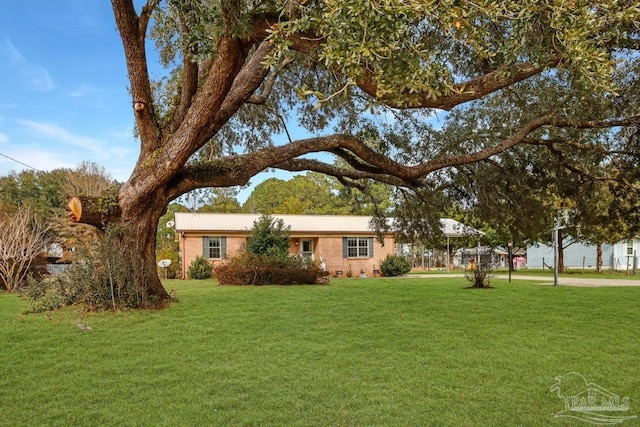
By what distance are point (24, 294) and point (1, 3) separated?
25.9 ft

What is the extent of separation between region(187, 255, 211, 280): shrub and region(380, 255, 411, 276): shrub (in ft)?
30.3

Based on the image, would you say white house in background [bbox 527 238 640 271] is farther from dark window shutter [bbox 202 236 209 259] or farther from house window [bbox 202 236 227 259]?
dark window shutter [bbox 202 236 209 259]

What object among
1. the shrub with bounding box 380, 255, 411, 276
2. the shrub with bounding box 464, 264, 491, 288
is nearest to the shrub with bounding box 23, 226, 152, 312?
the shrub with bounding box 464, 264, 491, 288

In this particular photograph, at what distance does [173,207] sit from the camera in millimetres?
40094

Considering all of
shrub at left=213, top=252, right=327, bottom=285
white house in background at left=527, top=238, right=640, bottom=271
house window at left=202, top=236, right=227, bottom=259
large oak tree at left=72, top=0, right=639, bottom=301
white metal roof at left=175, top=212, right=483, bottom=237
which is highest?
large oak tree at left=72, top=0, right=639, bottom=301

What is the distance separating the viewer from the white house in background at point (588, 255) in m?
32.5

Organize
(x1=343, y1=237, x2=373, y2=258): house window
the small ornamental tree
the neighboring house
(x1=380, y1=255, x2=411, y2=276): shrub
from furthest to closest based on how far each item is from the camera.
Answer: (x1=343, y1=237, x2=373, y2=258): house window, (x1=380, y1=255, x2=411, y2=276): shrub, the neighboring house, the small ornamental tree

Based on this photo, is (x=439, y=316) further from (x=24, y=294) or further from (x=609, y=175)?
(x=24, y=294)

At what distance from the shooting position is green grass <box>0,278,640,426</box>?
3.89m

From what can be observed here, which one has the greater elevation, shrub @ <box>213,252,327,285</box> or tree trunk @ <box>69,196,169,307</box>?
tree trunk @ <box>69,196,169,307</box>

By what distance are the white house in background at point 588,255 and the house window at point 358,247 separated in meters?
12.5

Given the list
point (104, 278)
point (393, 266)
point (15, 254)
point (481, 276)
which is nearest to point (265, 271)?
point (481, 276)

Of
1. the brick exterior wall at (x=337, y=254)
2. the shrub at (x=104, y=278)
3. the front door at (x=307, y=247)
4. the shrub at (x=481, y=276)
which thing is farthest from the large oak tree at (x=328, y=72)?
the front door at (x=307, y=247)

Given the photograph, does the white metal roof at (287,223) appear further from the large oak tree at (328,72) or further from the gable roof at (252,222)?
the large oak tree at (328,72)
